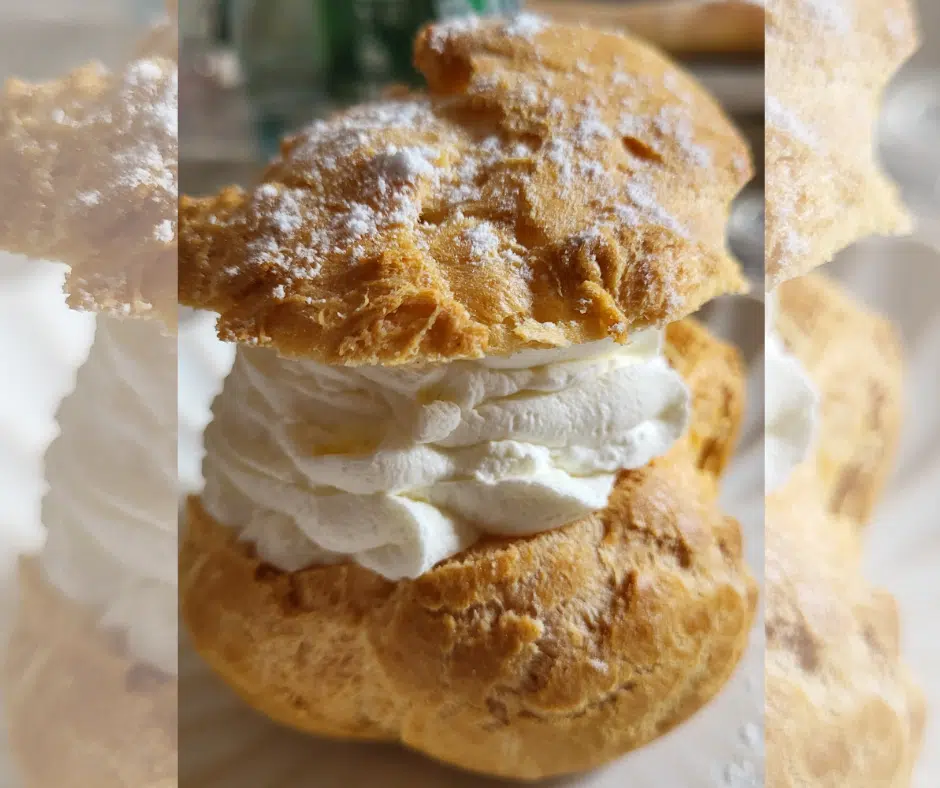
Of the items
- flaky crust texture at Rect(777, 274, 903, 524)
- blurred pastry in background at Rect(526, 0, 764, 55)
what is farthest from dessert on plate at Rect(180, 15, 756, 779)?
blurred pastry in background at Rect(526, 0, 764, 55)

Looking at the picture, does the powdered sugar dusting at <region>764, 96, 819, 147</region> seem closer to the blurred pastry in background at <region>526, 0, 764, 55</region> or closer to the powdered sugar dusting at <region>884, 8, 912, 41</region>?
the powdered sugar dusting at <region>884, 8, 912, 41</region>

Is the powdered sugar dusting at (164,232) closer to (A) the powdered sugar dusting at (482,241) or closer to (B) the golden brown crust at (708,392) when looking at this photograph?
(A) the powdered sugar dusting at (482,241)

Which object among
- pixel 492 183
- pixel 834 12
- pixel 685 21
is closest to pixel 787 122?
pixel 834 12

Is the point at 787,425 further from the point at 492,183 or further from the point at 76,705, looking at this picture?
the point at 76,705

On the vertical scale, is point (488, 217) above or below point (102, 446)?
above

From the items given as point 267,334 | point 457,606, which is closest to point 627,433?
point 457,606

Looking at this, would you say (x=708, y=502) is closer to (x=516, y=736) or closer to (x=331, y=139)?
(x=516, y=736)
